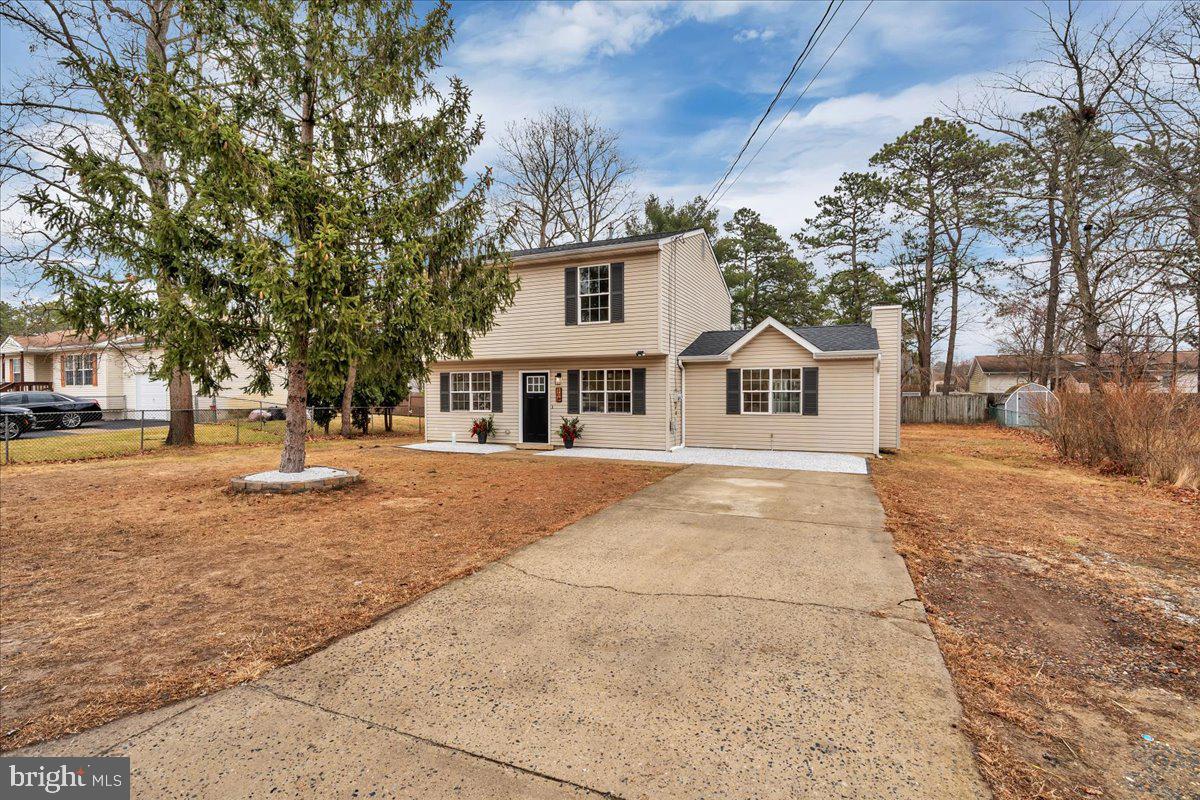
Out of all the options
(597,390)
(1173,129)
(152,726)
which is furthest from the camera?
(597,390)

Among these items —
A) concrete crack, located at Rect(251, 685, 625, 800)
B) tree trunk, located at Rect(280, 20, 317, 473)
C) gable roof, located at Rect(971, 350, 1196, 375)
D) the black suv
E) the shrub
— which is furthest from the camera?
the black suv

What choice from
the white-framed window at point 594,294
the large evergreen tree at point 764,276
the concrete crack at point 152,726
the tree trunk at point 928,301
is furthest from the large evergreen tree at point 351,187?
the tree trunk at point 928,301

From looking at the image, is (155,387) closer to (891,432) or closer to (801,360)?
(801,360)

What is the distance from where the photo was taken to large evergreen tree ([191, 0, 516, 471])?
714 cm

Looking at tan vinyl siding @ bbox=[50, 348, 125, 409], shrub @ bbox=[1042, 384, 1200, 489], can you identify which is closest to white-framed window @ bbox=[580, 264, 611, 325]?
shrub @ bbox=[1042, 384, 1200, 489]

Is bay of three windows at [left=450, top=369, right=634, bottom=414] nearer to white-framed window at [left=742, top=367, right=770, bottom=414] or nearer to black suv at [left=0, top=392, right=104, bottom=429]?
white-framed window at [left=742, top=367, right=770, bottom=414]

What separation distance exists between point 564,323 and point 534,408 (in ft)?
8.96

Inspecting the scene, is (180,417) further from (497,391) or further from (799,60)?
(799,60)

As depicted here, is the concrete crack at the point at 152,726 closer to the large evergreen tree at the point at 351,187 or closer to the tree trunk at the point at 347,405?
the large evergreen tree at the point at 351,187

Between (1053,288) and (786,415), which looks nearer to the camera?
(786,415)

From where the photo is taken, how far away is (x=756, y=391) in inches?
539

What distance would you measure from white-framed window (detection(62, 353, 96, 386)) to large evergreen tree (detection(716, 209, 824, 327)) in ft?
107

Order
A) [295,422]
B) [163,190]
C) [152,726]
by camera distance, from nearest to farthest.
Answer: [152,726], [295,422], [163,190]

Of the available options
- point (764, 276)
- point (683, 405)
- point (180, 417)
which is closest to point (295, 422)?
point (180, 417)
